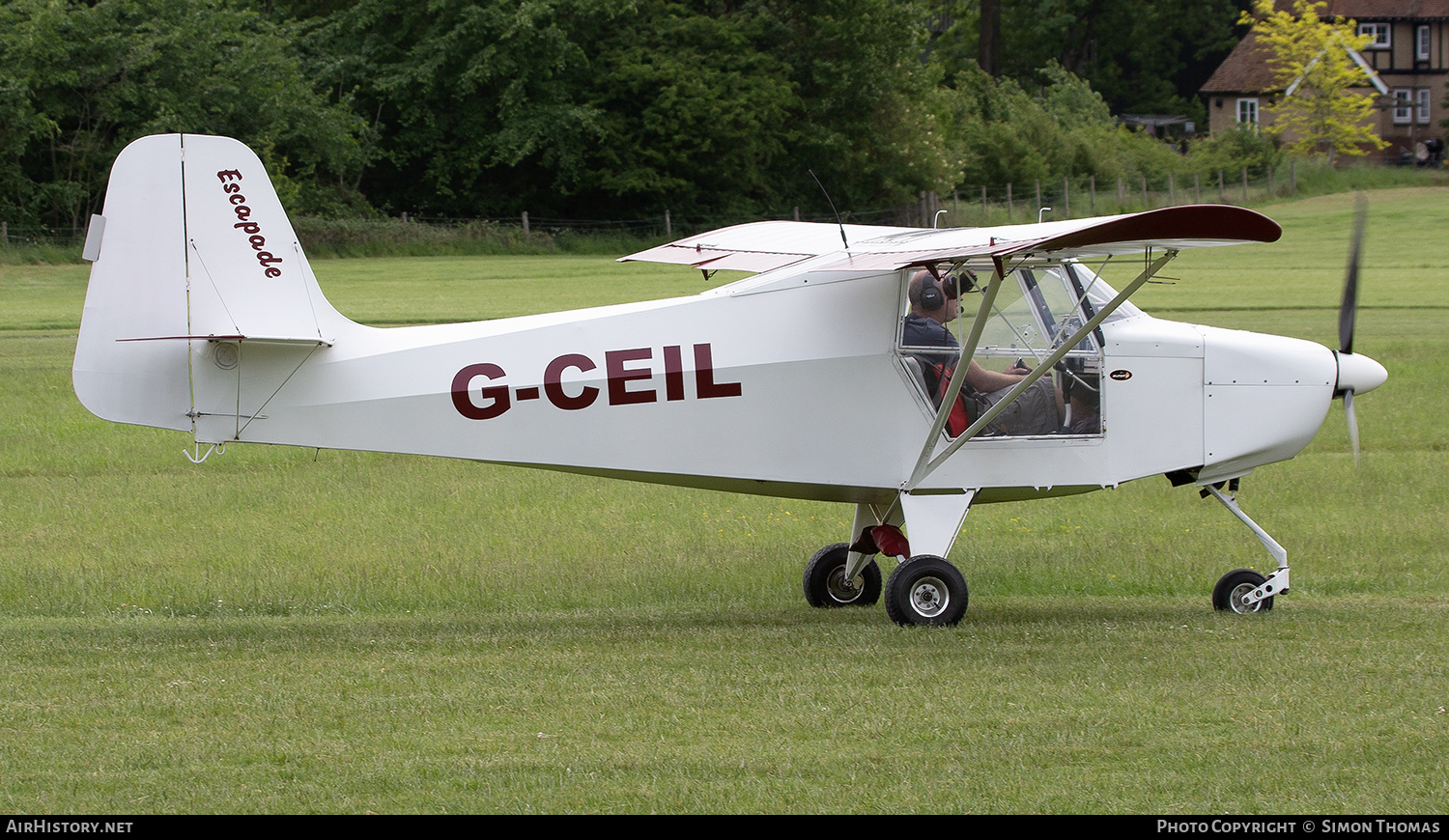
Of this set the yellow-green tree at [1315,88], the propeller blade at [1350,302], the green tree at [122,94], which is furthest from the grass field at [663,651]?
the yellow-green tree at [1315,88]

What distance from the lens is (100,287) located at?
8.33 m

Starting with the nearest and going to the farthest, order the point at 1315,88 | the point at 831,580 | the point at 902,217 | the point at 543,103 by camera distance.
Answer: the point at 831,580, the point at 543,103, the point at 902,217, the point at 1315,88

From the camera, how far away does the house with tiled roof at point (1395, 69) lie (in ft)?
295

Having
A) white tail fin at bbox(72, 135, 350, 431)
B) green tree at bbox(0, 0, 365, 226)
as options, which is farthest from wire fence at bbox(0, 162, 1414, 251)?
white tail fin at bbox(72, 135, 350, 431)

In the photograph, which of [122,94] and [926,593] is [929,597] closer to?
[926,593]

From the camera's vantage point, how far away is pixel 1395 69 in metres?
91.5

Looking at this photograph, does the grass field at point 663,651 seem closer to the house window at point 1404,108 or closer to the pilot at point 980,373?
the pilot at point 980,373

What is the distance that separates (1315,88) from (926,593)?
77060 mm

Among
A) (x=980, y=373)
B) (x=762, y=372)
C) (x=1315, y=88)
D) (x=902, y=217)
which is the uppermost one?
(x=1315, y=88)

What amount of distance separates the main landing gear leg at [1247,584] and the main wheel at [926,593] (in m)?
1.95

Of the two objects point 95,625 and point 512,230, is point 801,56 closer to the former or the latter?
point 512,230

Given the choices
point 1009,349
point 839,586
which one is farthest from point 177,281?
point 1009,349

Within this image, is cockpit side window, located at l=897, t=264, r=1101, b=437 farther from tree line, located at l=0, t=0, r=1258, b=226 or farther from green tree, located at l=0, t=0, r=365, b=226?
tree line, located at l=0, t=0, r=1258, b=226
